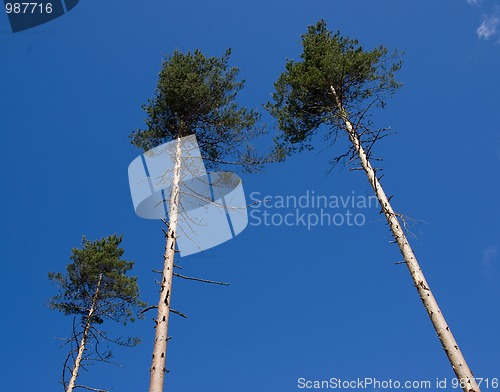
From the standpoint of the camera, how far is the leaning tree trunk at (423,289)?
5.77 m

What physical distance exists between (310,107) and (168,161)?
181 inches

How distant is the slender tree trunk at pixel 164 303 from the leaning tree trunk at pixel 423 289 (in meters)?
4.51

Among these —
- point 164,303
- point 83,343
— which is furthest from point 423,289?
point 83,343

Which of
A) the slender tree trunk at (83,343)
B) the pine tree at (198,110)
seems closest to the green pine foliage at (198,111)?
the pine tree at (198,110)

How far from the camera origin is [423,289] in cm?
684

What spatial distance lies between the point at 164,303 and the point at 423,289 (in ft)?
15.3

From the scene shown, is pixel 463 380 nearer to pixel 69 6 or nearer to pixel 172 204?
pixel 172 204

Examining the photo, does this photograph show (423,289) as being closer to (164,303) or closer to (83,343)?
(164,303)

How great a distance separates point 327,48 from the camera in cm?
1154

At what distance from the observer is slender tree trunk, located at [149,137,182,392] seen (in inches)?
240

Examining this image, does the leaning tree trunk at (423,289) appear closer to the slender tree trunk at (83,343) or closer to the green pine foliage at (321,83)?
the green pine foliage at (321,83)

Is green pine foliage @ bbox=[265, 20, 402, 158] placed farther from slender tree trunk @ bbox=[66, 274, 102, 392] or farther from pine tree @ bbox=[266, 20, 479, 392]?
slender tree trunk @ bbox=[66, 274, 102, 392]

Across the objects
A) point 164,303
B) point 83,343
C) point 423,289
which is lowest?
point 423,289

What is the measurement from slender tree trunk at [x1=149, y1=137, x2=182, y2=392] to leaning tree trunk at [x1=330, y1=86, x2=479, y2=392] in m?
4.51
